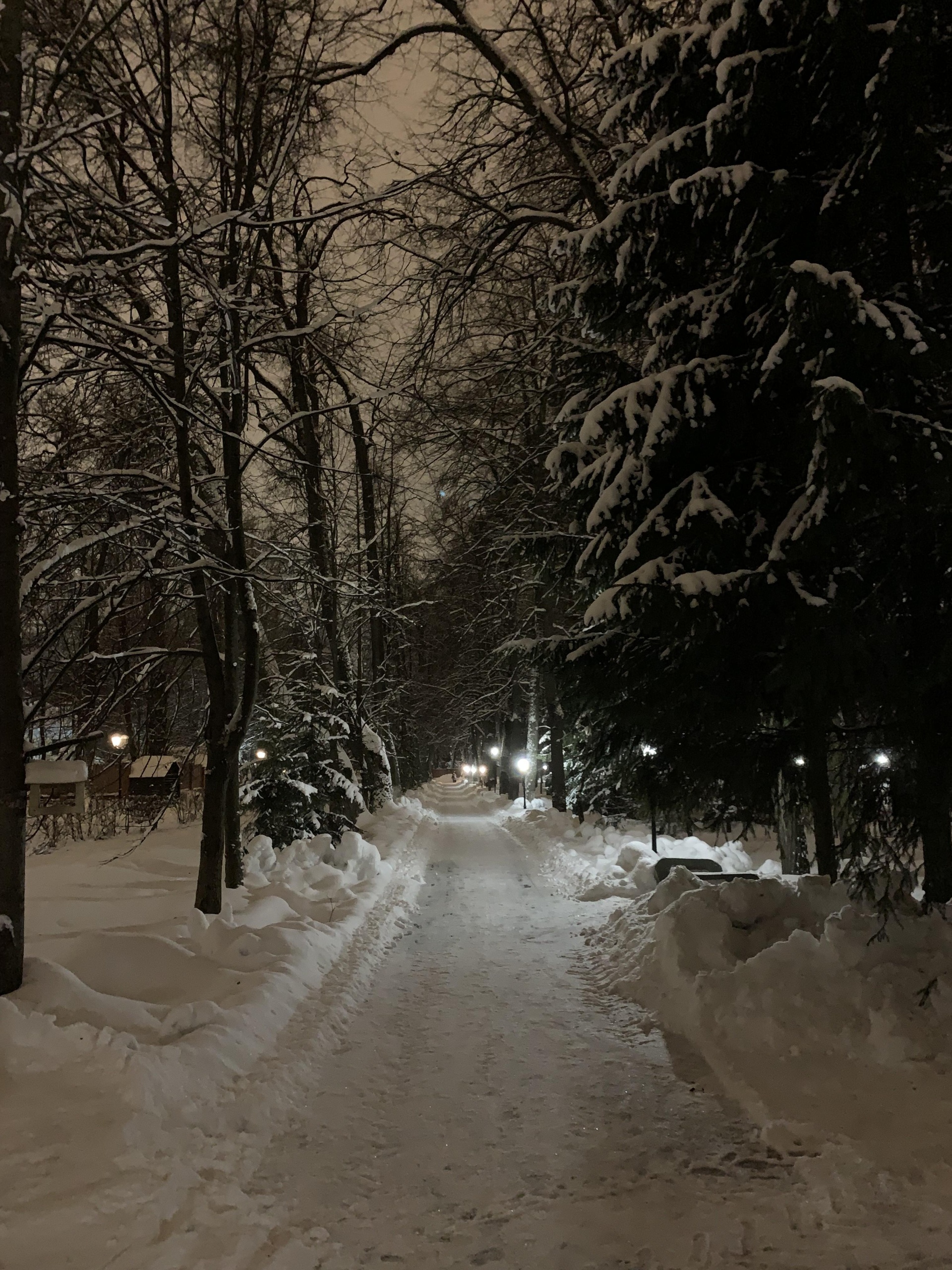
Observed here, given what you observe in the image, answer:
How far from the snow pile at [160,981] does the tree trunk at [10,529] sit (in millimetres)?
429

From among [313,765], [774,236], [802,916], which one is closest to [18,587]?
[774,236]

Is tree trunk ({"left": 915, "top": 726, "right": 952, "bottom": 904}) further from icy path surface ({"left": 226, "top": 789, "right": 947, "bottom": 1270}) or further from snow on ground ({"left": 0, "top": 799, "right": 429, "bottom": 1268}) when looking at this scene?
snow on ground ({"left": 0, "top": 799, "right": 429, "bottom": 1268})

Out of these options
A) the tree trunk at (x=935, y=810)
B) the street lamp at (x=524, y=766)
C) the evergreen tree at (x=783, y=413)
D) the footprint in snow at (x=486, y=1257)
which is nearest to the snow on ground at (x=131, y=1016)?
the footprint in snow at (x=486, y=1257)

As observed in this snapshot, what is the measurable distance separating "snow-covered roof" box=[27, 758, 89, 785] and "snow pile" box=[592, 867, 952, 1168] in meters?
4.50

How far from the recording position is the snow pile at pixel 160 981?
3.79 metres

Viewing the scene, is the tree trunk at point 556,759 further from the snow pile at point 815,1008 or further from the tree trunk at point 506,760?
the snow pile at point 815,1008

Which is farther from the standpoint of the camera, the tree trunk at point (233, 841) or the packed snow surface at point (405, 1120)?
the tree trunk at point (233, 841)

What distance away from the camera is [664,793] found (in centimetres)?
635

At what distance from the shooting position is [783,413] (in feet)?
18.1

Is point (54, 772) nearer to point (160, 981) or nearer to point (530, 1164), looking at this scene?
point (160, 981)

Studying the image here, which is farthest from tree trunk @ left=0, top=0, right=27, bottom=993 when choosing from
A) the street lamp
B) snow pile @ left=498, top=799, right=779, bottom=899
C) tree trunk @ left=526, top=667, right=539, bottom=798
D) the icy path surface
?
the street lamp

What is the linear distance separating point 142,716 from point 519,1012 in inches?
437

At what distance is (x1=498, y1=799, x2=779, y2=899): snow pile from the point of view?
1042 cm

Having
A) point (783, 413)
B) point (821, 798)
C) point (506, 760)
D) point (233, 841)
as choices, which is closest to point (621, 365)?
point (783, 413)
